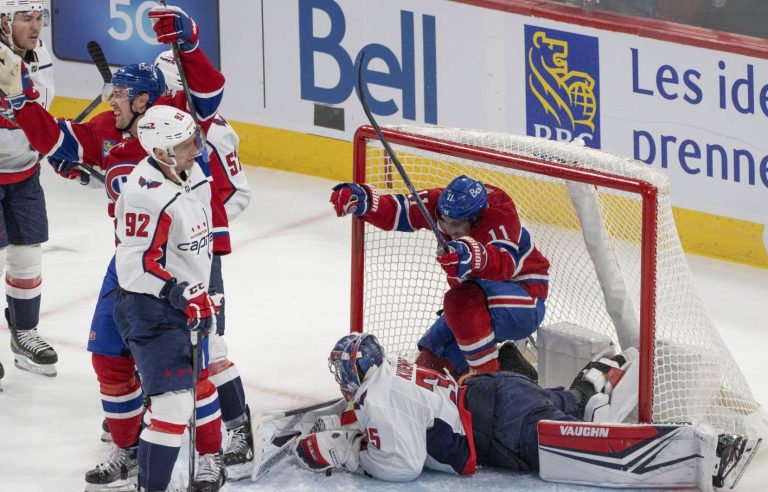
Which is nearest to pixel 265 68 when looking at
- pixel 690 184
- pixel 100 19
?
pixel 100 19

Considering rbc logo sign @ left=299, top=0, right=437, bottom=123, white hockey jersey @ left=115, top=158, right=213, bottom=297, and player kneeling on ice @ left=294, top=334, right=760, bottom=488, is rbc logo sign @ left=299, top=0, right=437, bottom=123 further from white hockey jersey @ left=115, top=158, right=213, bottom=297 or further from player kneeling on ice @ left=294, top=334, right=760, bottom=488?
white hockey jersey @ left=115, top=158, right=213, bottom=297

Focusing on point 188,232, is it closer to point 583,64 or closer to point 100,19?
point 583,64

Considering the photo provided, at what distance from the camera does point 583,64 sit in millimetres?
6512

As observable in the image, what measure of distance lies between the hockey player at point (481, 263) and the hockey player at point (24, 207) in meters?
1.08

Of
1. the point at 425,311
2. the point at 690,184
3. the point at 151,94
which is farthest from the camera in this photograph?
the point at 690,184

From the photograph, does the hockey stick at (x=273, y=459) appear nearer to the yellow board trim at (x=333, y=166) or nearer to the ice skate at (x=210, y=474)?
the ice skate at (x=210, y=474)

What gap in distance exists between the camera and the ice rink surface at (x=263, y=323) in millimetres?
4582

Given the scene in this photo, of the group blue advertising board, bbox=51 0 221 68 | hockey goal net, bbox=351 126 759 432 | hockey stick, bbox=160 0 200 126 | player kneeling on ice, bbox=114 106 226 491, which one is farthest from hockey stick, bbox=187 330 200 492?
blue advertising board, bbox=51 0 221 68

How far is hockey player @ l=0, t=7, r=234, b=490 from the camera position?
4258 millimetres

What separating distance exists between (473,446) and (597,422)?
38 cm

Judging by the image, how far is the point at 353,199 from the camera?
15.5 feet

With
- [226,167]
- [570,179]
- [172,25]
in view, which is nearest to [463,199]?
[570,179]

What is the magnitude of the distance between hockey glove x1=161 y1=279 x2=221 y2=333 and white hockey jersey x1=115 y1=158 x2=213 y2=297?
0.15 ft

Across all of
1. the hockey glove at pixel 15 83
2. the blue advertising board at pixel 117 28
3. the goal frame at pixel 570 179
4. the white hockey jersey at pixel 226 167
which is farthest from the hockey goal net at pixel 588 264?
the blue advertising board at pixel 117 28
